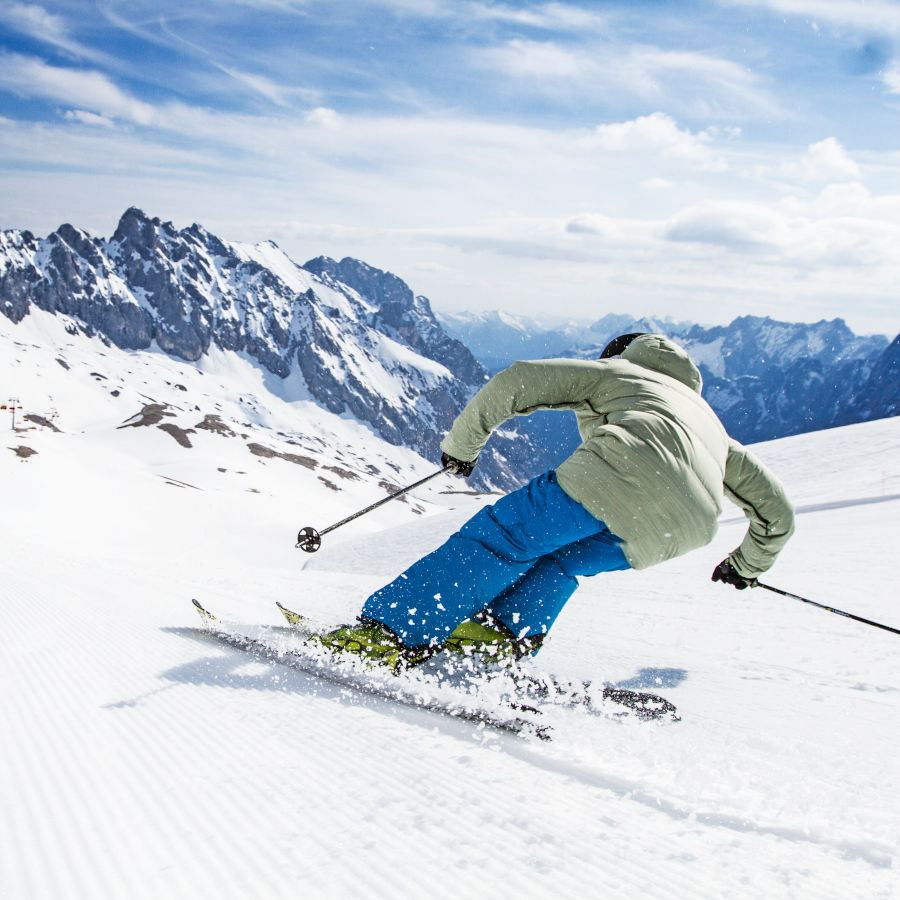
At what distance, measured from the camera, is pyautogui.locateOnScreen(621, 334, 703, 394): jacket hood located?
134 inches

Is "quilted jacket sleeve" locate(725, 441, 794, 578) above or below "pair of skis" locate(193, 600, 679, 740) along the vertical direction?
above

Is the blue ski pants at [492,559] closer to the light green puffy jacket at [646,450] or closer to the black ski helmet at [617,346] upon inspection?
the light green puffy jacket at [646,450]

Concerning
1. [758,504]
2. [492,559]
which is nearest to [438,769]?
[492,559]

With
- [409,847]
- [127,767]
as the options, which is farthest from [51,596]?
[409,847]

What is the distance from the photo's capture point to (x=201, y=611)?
440cm

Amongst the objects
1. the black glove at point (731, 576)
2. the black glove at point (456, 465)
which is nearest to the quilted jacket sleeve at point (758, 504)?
the black glove at point (731, 576)

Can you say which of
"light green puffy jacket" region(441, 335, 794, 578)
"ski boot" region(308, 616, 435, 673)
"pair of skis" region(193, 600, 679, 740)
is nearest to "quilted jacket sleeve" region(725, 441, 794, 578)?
"light green puffy jacket" region(441, 335, 794, 578)

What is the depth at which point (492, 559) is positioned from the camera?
129 inches

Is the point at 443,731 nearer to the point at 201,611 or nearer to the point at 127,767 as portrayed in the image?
the point at 127,767

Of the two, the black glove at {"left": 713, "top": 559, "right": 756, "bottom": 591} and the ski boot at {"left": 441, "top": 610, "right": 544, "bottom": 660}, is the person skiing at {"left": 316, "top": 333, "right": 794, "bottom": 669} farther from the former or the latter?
the black glove at {"left": 713, "top": 559, "right": 756, "bottom": 591}

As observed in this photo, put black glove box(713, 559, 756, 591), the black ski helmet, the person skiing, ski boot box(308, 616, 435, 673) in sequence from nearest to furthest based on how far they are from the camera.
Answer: the person skiing
ski boot box(308, 616, 435, 673)
the black ski helmet
black glove box(713, 559, 756, 591)

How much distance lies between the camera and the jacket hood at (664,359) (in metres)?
3.40

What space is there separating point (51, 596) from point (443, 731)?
4.45 m

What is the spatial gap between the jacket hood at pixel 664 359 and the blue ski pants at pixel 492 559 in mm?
843
